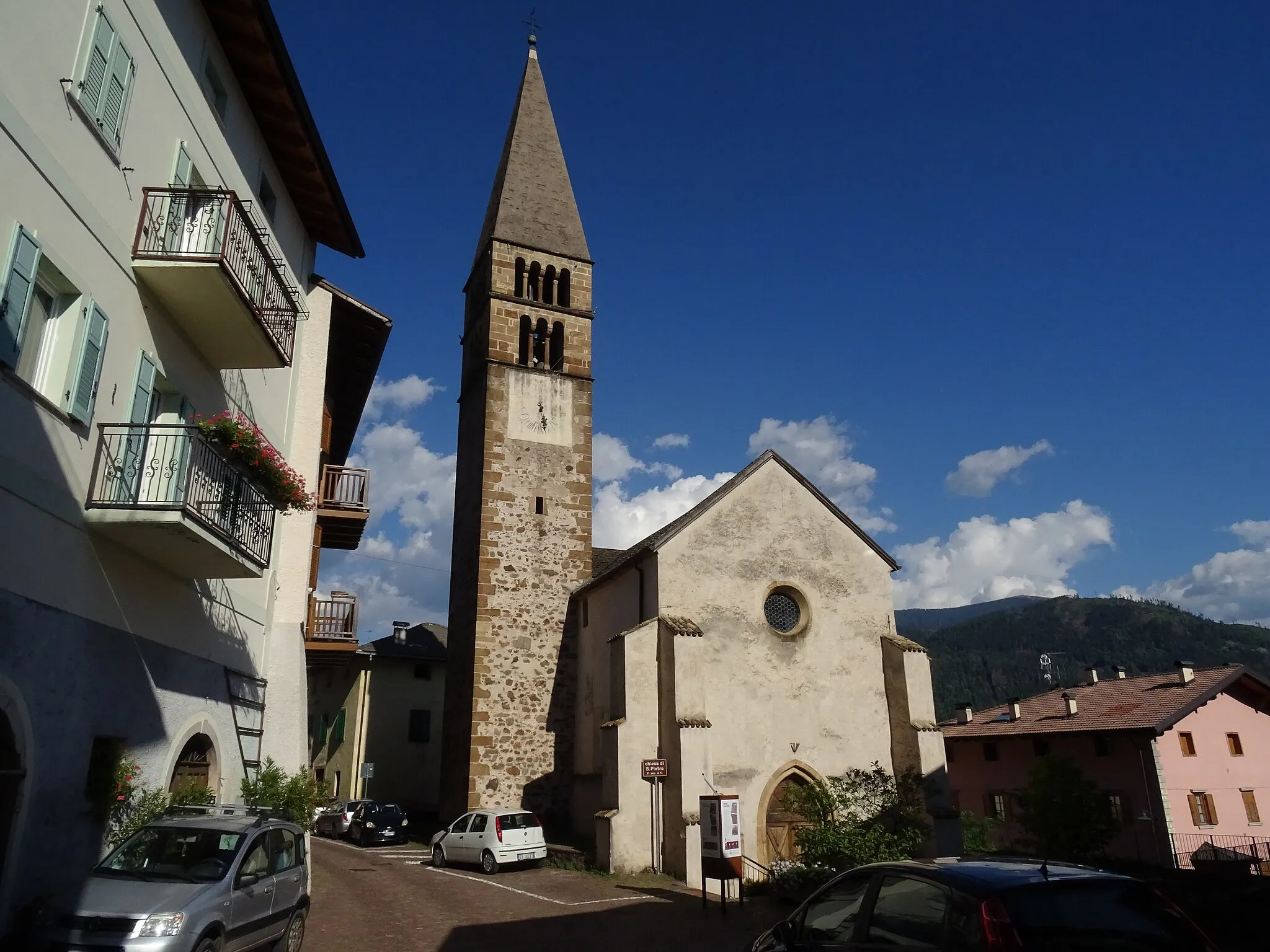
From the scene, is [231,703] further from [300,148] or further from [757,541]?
[757,541]

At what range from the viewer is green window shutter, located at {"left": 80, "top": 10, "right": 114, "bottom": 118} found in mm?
9242

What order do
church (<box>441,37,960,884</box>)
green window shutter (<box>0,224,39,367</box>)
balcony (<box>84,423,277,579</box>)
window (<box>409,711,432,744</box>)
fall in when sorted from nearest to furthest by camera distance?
green window shutter (<box>0,224,39,367</box>) < balcony (<box>84,423,277,579</box>) < church (<box>441,37,960,884</box>) < window (<box>409,711,432,744</box>)

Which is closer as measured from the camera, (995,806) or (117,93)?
(117,93)

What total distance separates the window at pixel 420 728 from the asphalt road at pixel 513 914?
17.5 metres

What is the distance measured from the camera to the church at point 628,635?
20078 mm

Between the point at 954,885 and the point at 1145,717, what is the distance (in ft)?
93.4

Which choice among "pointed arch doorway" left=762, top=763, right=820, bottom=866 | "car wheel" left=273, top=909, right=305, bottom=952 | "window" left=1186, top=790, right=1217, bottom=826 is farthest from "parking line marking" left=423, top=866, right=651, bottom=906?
"window" left=1186, top=790, right=1217, bottom=826

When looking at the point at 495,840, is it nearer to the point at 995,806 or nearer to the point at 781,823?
the point at 781,823

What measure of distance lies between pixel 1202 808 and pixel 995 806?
7.50m

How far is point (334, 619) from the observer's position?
1809cm

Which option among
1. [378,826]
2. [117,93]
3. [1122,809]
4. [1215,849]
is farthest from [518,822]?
[1122,809]

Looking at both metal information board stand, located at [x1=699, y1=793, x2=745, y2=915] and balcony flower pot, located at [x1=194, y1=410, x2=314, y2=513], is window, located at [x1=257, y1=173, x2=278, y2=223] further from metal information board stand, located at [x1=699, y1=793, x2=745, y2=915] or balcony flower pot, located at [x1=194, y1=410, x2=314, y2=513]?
metal information board stand, located at [x1=699, y1=793, x2=745, y2=915]

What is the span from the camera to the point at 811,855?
16.2m

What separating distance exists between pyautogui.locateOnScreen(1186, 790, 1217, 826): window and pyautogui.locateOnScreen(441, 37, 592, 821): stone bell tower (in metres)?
21.0
